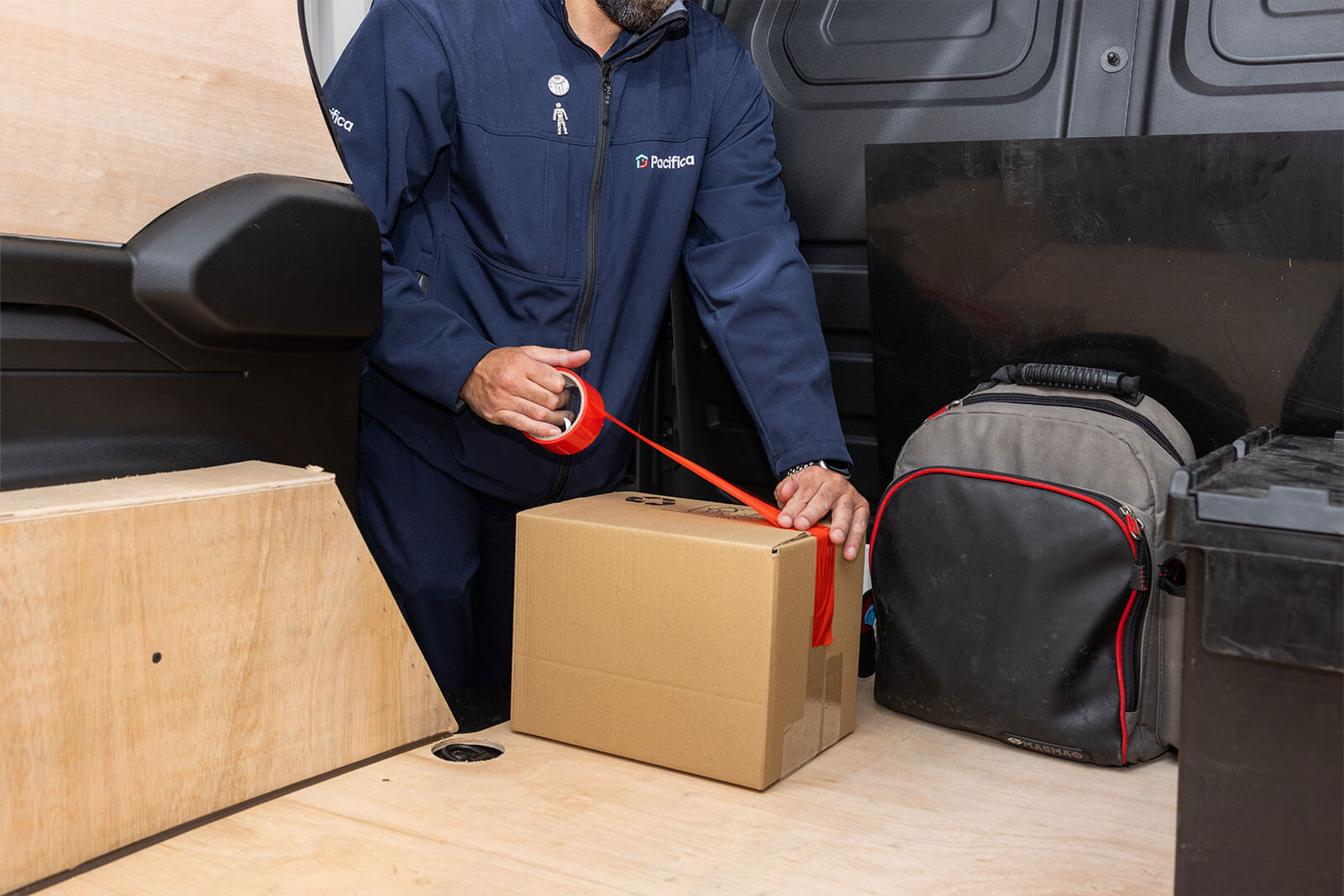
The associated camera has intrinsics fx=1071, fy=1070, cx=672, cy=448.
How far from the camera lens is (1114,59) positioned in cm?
127

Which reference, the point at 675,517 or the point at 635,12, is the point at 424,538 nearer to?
the point at 675,517

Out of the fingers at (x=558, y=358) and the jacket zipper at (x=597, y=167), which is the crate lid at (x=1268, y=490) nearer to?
the fingers at (x=558, y=358)

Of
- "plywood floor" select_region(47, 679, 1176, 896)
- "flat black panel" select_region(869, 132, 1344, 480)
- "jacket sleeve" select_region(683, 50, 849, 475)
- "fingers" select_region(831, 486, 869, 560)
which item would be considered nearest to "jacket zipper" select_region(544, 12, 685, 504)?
"jacket sleeve" select_region(683, 50, 849, 475)

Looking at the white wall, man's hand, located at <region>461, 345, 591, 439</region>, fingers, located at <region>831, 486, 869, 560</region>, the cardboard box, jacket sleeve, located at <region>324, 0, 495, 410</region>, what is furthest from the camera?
the white wall

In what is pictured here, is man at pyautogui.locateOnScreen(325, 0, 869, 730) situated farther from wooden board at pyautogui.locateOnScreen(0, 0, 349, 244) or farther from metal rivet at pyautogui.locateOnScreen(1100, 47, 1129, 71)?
metal rivet at pyautogui.locateOnScreen(1100, 47, 1129, 71)

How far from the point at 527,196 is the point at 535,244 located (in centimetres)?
6

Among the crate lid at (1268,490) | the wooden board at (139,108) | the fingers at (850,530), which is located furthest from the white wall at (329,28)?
the crate lid at (1268,490)

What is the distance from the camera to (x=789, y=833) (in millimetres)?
876

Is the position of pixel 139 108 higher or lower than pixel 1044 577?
higher

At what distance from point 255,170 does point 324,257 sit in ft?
0.35

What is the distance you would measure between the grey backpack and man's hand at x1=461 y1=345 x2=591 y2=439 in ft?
1.22

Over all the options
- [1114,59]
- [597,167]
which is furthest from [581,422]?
[1114,59]

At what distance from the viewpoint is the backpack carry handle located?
3.74ft

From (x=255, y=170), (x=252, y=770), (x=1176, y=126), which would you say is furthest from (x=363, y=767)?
(x=1176, y=126)
